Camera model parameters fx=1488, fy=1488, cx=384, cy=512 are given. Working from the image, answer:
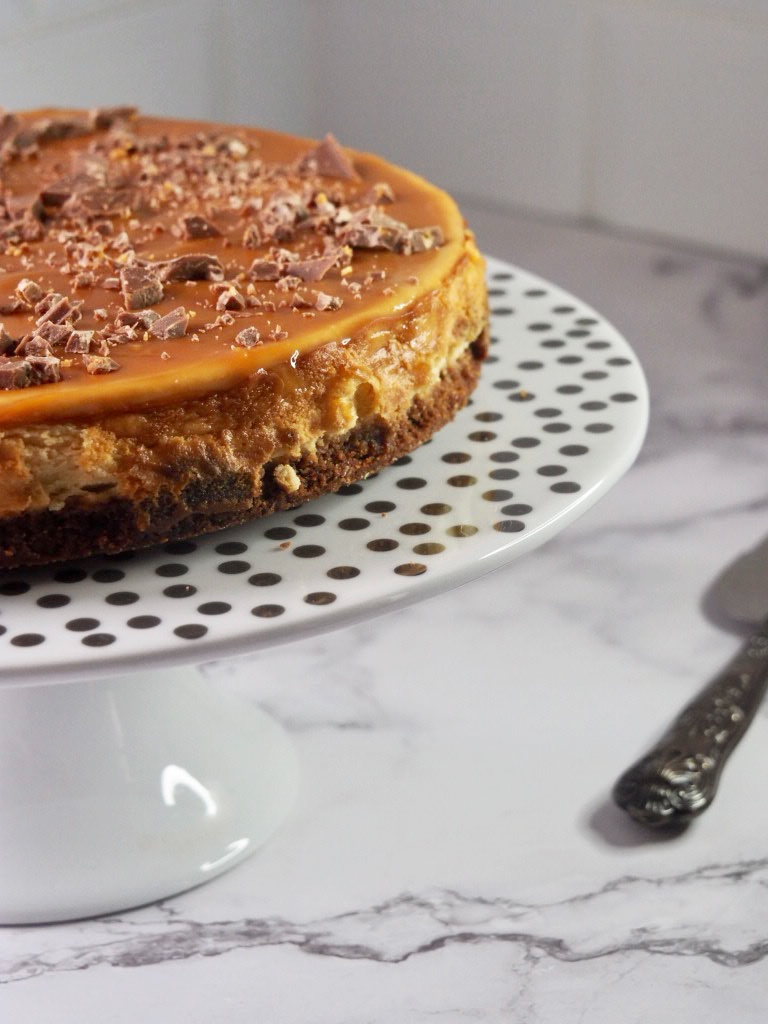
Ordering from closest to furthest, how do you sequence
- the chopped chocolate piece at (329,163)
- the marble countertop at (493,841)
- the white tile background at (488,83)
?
the marble countertop at (493,841)
the chopped chocolate piece at (329,163)
the white tile background at (488,83)

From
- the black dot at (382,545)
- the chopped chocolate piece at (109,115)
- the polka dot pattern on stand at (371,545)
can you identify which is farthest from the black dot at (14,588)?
the chopped chocolate piece at (109,115)

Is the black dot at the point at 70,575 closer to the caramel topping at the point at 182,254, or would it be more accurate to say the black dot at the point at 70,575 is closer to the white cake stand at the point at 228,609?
the white cake stand at the point at 228,609

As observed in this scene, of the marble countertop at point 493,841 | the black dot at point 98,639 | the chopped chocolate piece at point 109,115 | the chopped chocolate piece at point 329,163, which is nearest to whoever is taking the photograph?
the black dot at point 98,639

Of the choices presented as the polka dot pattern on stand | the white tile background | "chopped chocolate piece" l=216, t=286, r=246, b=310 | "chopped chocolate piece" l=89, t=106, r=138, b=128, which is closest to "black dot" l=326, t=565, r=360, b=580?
the polka dot pattern on stand

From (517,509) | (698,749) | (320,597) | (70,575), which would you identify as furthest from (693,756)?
(70,575)

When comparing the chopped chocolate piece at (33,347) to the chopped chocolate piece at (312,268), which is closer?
the chopped chocolate piece at (33,347)

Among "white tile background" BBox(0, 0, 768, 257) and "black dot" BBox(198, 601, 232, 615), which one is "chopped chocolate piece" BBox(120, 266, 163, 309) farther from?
"white tile background" BBox(0, 0, 768, 257)

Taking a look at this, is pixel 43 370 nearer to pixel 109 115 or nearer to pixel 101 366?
pixel 101 366
